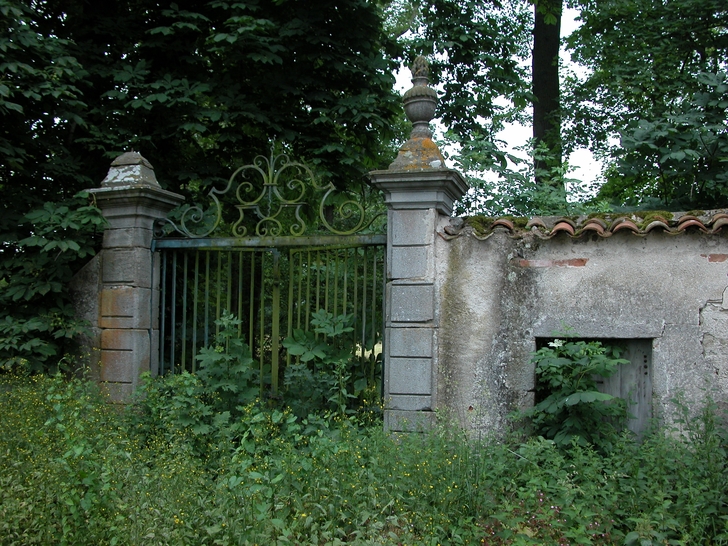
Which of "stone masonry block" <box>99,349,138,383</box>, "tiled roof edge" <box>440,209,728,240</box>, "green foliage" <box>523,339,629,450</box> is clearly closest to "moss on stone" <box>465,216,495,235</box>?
"tiled roof edge" <box>440,209,728,240</box>

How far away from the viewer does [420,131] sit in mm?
5520

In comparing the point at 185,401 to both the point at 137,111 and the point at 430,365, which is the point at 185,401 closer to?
the point at 430,365

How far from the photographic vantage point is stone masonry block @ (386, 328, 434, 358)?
17.1 feet

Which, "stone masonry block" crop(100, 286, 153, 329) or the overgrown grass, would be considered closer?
the overgrown grass

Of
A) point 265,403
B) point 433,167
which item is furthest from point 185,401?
point 433,167

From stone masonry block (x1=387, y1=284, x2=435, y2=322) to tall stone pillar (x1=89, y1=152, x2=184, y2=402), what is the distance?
238cm

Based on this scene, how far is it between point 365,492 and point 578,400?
1.62 metres

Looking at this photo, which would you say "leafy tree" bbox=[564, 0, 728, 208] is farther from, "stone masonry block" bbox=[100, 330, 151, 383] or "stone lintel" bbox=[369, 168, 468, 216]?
"stone masonry block" bbox=[100, 330, 151, 383]

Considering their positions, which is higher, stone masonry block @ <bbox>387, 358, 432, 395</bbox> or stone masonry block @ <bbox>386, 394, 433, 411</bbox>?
stone masonry block @ <bbox>387, 358, 432, 395</bbox>

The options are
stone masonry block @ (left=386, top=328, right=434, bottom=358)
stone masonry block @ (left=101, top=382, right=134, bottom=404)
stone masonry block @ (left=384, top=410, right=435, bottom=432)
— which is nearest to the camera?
stone masonry block @ (left=384, top=410, right=435, bottom=432)

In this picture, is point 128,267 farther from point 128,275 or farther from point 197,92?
point 197,92

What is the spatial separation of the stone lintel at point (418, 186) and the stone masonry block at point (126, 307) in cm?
245

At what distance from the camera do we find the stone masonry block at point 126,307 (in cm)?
609

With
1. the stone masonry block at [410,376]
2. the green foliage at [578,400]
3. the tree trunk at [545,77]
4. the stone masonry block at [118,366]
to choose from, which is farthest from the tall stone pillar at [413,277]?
the tree trunk at [545,77]
